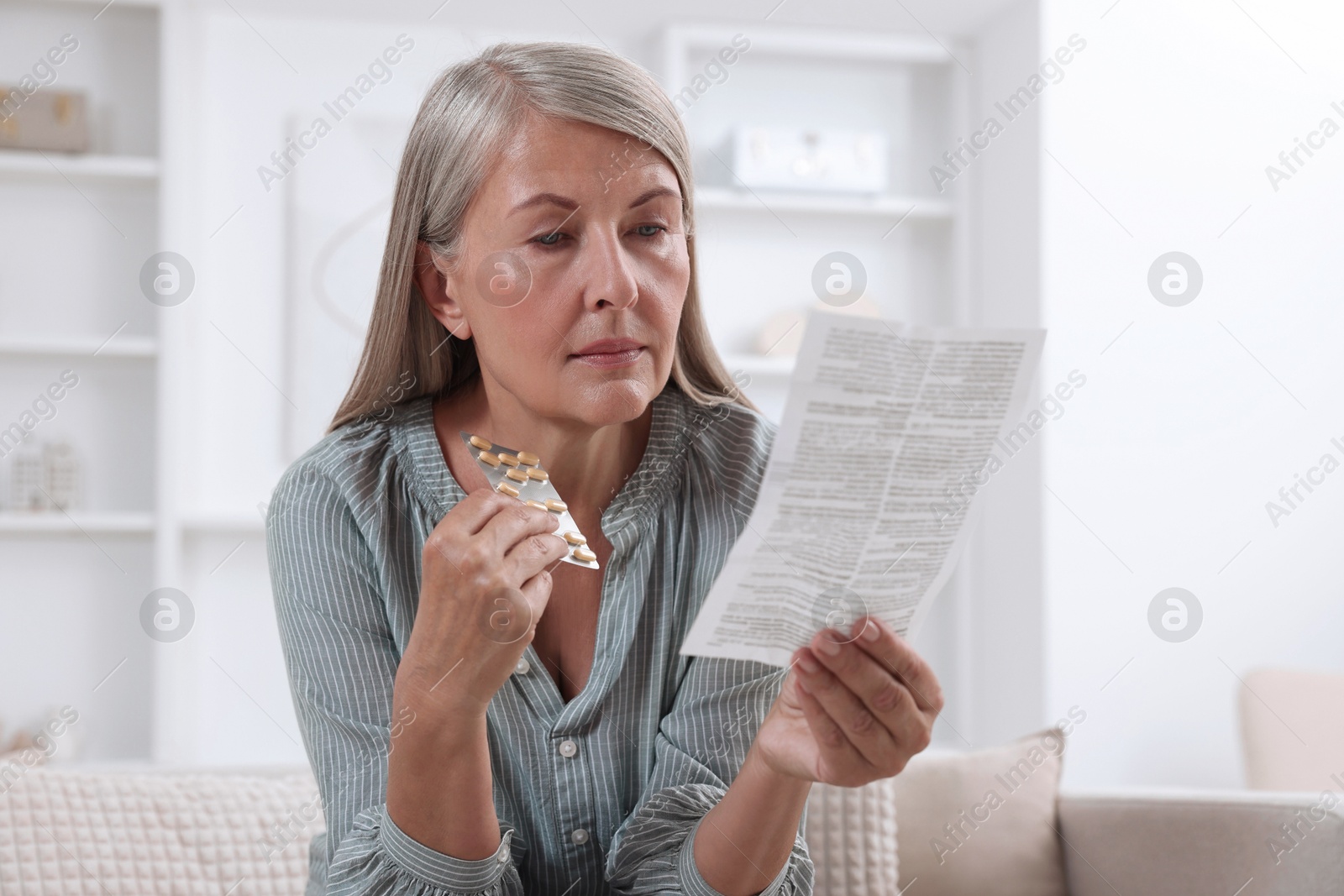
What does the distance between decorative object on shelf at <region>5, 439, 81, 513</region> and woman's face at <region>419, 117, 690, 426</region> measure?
2.17m

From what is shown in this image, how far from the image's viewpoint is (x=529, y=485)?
1023 mm

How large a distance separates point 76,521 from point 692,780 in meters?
2.20

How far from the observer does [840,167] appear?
313 centimetres

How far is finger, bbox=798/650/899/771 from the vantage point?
2.73 feet

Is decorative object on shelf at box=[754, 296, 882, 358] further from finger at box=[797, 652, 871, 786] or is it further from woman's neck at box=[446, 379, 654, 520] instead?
finger at box=[797, 652, 871, 786]

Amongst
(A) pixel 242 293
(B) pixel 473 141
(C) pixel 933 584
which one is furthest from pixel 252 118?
(C) pixel 933 584

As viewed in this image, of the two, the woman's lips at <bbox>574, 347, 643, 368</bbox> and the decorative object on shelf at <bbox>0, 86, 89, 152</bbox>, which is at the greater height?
the decorative object on shelf at <bbox>0, 86, 89, 152</bbox>

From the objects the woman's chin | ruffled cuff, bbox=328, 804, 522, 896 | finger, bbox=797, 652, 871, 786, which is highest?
the woman's chin

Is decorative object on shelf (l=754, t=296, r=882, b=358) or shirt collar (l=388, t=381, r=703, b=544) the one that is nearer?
shirt collar (l=388, t=381, r=703, b=544)

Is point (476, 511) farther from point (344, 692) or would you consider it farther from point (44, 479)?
point (44, 479)

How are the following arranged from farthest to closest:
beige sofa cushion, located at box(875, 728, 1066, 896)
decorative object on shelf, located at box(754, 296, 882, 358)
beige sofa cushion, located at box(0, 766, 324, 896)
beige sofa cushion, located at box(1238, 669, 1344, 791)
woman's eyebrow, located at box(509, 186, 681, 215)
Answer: decorative object on shelf, located at box(754, 296, 882, 358) → beige sofa cushion, located at box(1238, 669, 1344, 791) → beige sofa cushion, located at box(875, 728, 1066, 896) → beige sofa cushion, located at box(0, 766, 324, 896) → woman's eyebrow, located at box(509, 186, 681, 215)

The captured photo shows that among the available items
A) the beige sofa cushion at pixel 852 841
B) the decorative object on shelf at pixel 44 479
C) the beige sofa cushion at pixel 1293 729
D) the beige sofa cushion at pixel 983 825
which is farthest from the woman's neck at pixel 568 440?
the decorative object on shelf at pixel 44 479

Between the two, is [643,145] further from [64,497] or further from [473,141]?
[64,497]

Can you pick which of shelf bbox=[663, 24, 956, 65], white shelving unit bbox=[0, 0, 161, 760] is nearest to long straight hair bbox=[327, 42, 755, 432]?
white shelving unit bbox=[0, 0, 161, 760]
